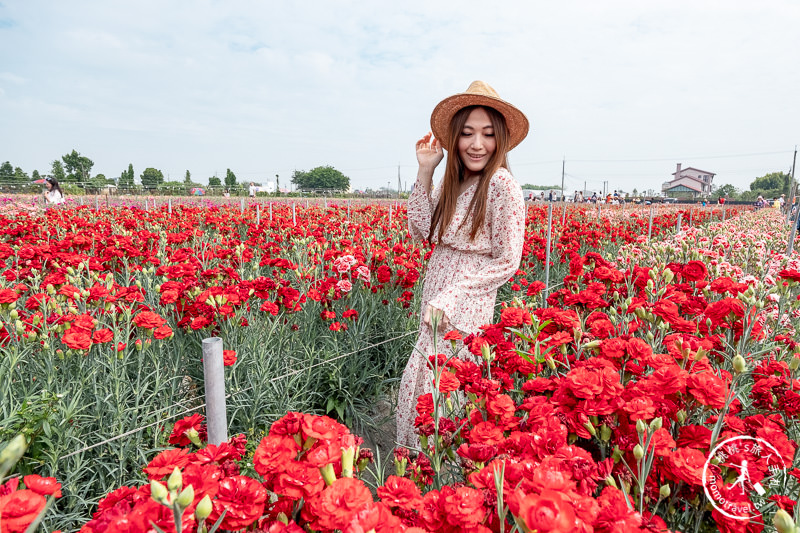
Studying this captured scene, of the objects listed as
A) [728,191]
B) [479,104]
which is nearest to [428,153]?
[479,104]

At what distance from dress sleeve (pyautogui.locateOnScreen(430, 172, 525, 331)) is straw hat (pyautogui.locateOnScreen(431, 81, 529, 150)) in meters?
0.27

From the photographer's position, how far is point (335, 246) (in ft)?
12.1

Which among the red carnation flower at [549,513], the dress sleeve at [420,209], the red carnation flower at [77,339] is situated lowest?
the red carnation flower at [77,339]

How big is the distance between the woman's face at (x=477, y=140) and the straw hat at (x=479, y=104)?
0.17 ft

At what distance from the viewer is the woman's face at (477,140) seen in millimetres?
1695

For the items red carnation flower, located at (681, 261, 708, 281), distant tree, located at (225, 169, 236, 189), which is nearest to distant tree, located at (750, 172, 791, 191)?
distant tree, located at (225, 169, 236, 189)

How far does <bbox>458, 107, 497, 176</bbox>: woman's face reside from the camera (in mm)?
1695

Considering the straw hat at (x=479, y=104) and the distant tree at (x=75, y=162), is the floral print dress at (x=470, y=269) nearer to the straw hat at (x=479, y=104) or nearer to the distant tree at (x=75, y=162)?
the straw hat at (x=479, y=104)

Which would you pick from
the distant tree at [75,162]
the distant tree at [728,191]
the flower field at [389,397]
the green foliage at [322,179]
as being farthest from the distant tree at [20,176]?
the distant tree at [728,191]

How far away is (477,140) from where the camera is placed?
5.55 ft

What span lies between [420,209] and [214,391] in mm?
1130

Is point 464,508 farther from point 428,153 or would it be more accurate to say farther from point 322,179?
point 322,179

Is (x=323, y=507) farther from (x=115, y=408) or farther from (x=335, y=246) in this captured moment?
(x=335, y=246)

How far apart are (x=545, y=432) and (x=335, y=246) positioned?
3.07 meters
